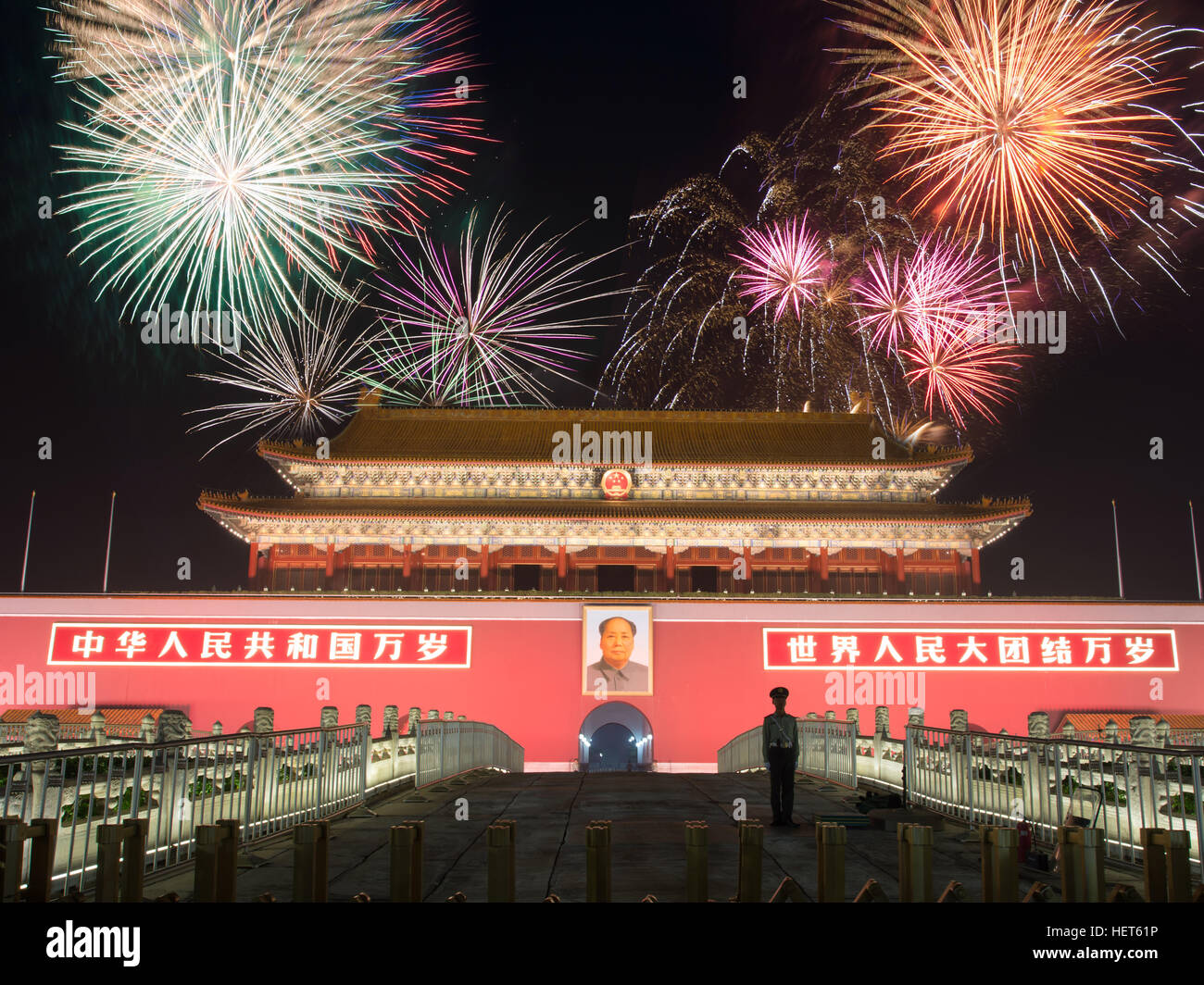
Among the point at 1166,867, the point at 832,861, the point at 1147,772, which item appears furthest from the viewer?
the point at 1147,772

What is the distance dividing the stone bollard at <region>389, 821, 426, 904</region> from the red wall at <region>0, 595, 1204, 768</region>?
22.3m

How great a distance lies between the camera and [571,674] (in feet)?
87.9

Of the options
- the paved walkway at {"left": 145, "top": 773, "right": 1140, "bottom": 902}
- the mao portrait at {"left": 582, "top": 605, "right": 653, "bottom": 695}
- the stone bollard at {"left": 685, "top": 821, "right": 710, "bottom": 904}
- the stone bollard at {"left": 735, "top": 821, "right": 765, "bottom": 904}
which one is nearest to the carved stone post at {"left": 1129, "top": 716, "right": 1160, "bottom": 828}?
the paved walkway at {"left": 145, "top": 773, "right": 1140, "bottom": 902}

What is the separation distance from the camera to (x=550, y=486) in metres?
31.4

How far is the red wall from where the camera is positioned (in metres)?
26.4

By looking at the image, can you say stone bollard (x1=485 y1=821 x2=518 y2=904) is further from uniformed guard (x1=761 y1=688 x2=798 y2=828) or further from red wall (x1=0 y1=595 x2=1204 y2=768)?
red wall (x1=0 y1=595 x2=1204 y2=768)

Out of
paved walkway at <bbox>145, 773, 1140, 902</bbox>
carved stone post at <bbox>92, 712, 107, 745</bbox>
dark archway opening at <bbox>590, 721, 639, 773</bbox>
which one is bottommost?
dark archway opening at <bbox>590, 721, 639, 773</bbox>

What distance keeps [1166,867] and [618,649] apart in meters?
22.1

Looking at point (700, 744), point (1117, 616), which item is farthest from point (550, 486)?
point (1117, 616)

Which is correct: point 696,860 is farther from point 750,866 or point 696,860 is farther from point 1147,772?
point 1147,772

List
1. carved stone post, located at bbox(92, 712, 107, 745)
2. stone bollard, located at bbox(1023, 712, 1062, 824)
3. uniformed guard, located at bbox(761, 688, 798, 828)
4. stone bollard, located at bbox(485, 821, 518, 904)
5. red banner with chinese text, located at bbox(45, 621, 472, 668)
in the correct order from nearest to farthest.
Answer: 1. stone bollard, located at bbox(485, 821, 518, 904)
2. stone bollard, located at bbox(1023, 712, 1062, 824)
3. uniformed guard, located at bbox(761, 688, 798, 828)
4. carved stone post, located at bbox(92, 712, 107, 745)
5. red banner with chinese text, located at bbox(45, 621, 472, 668)

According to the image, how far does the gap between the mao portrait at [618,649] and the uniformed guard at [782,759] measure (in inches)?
638

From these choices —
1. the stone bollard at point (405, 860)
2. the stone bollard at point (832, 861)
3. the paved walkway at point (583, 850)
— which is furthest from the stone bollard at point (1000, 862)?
the stone bollard at point (405, 860)

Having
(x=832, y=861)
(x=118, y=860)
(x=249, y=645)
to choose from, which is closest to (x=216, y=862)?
(x=118, y=860)
